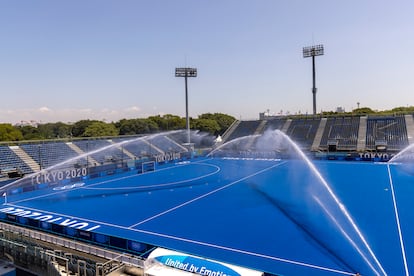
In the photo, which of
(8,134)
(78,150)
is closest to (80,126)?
(8,134)

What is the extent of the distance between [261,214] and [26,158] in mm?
32742

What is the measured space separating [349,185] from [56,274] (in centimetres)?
2500

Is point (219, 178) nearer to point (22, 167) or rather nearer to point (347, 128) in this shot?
point (22, 167)

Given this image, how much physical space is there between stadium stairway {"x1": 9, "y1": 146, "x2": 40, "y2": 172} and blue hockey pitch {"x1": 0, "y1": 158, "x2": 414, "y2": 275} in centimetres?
879

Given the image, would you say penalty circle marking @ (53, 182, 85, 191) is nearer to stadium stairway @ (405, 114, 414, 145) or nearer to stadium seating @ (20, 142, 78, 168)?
stadium seating @ (20, 142, 78, 168)

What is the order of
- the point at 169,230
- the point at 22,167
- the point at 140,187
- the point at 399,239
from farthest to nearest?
the point at 22,167 → the point at 140,187 → the point at 169,230 → the point at 399,239

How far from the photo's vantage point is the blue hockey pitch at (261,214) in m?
13.8

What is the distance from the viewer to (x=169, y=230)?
57.7 feet

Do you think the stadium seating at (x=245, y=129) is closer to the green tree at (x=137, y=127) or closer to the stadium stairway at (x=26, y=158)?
the green tree at (x=137, y=127)

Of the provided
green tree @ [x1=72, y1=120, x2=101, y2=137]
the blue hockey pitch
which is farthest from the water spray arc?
green tree @ [x1=72, y1=120, x2=101, y2=137]

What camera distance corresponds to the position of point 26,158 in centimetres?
3956

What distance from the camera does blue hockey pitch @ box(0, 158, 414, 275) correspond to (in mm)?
13781

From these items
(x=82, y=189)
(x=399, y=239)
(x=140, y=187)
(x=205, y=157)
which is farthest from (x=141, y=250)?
(x=205, y=157)

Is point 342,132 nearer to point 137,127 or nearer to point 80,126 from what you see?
point 137,127
